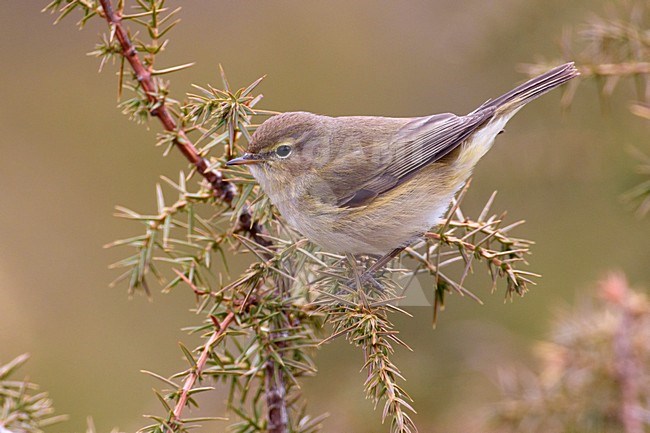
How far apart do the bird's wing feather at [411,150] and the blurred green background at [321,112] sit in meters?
0.47


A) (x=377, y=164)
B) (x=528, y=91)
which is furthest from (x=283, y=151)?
(x=528, y=91)

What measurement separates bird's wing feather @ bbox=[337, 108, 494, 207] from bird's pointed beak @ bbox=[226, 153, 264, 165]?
20.2 inches

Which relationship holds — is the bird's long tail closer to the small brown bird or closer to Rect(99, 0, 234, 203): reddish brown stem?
the small brown bird

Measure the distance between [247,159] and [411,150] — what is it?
1.00 m

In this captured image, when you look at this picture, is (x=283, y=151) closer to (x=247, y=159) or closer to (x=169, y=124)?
(x=247, y=159)

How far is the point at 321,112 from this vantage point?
5.35 meters

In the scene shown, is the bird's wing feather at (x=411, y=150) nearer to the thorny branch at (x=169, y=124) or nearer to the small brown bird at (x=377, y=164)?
the small brown bird at (x=377, y=164)

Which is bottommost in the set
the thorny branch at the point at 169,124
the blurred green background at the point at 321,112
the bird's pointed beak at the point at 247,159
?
the blurred green background at the point at 321,112

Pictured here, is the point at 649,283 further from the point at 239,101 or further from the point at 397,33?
the point at 397,33

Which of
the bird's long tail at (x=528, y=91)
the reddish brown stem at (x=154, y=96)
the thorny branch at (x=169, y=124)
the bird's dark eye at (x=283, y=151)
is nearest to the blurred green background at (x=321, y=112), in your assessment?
the bird's long tail at (x=528, y=91)

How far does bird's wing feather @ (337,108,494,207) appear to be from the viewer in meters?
3.35

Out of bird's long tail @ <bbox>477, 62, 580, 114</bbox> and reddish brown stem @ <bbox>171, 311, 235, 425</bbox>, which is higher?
reddish brown stem @ <bbox>171, 311, 235, 425</bbox>

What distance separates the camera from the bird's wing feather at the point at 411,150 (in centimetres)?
335

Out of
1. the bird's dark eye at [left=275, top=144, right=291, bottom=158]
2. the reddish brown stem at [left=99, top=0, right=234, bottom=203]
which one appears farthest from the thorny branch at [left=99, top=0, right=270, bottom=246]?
the bird's dark eye at [left=275, top=144, right=291, bottom=158]
